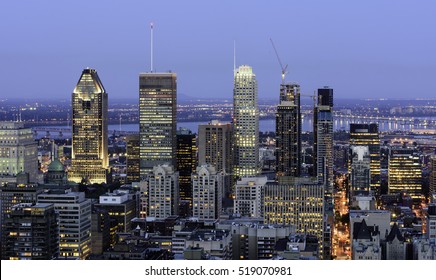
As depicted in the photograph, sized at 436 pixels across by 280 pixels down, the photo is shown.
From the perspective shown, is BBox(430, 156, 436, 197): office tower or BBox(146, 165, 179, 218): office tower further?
BBox(430, 156, 436, 197): office tower

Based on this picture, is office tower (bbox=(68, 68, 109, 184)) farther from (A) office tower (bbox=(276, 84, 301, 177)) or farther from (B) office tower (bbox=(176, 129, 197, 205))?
(A) office tower (bbox=(276, 84, 301, 177))

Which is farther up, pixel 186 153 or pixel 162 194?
pixel 186 153

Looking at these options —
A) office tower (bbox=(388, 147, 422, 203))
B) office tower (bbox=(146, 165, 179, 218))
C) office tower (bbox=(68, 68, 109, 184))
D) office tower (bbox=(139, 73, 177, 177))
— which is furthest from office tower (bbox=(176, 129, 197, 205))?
office tower (bbox=(388, 147, 422, 203))

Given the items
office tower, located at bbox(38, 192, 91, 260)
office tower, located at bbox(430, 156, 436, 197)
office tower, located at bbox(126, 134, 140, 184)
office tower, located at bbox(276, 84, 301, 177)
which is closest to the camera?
office tower, located at bbox(38, 192, 91, 260)

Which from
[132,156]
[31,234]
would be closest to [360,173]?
[132,156]

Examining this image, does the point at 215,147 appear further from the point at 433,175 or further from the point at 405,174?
the point at 433,175
